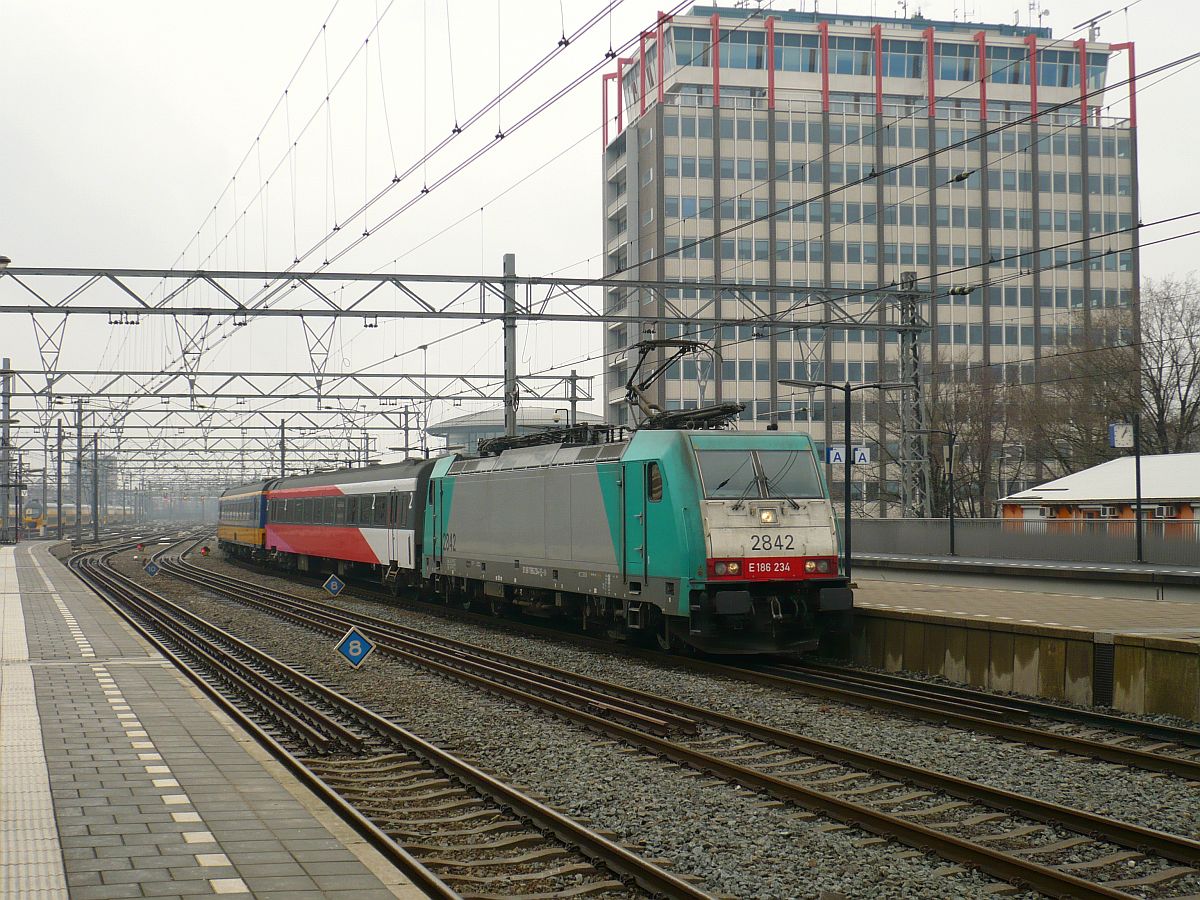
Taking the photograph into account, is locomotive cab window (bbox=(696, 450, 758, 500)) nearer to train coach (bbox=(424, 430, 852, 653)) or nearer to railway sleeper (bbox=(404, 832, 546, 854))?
train coach (bbox=(424, 430, 852, 653))

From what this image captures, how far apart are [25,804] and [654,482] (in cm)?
1067

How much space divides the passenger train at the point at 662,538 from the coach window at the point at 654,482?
0.05 feet

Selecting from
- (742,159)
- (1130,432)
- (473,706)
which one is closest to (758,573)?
(473,706)

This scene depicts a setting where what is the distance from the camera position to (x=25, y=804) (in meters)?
8.73

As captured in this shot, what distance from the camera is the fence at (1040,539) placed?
1197 inches

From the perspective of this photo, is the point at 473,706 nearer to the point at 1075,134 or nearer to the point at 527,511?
the point at 527,511

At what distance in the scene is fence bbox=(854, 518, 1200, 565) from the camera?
99.8 feet

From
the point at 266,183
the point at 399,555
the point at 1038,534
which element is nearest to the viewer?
the point at 266,183

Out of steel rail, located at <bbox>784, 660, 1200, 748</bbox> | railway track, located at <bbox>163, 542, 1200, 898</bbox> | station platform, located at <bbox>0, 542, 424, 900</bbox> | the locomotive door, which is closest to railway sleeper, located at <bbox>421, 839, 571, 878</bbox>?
station platform, located at <bbox>0, 542, 424, 900</bbox>

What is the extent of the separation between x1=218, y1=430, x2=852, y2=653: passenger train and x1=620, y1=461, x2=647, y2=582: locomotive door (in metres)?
0.03

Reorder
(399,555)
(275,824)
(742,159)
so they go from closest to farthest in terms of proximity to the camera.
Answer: (275,824) → (399,555) → (742,159)

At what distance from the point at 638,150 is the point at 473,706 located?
230 ft

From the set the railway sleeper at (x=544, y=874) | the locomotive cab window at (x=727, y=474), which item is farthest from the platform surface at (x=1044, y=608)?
the railway sleeper at (x=544, y=874)

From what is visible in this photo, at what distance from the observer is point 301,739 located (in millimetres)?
12719
